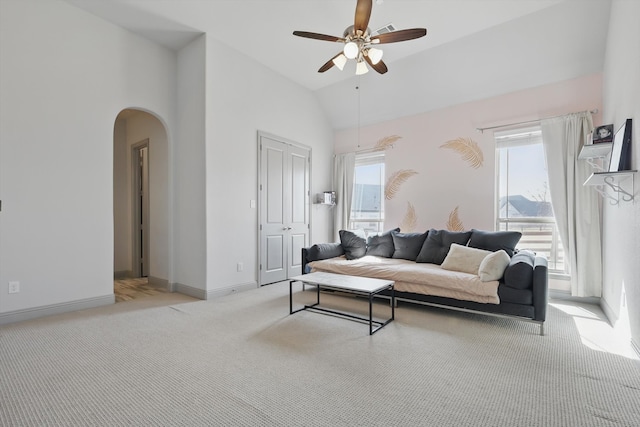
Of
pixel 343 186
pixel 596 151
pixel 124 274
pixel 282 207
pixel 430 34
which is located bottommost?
pixel 124 274

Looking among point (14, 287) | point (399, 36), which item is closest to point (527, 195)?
point (399, 36)

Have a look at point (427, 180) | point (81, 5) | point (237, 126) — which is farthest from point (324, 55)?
point (81, 5)

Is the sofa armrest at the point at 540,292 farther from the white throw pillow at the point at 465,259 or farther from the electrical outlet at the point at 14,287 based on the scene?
the electrical outlet at the point at 14,287

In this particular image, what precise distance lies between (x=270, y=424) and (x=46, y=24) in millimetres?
4498

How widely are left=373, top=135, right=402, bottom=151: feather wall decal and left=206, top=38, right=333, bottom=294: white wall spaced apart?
1671mm

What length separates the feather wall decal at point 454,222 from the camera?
16.2 feet

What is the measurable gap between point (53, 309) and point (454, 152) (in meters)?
5.68

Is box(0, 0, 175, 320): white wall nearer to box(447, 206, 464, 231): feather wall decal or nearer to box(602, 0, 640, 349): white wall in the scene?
box(447, 206, 464, 231): feather wall decal

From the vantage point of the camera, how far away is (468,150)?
4879 millimetres

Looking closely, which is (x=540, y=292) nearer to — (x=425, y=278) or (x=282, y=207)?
(x=425, y=278)

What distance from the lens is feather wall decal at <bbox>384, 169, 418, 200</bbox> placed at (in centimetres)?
552

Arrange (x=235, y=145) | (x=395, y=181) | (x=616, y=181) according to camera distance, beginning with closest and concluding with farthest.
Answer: (x=616, y=181), (x=235, y=145), (x=395, y=181)

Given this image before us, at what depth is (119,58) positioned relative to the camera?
3.99 meters

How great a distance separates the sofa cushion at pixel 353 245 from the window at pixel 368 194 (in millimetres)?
1120
